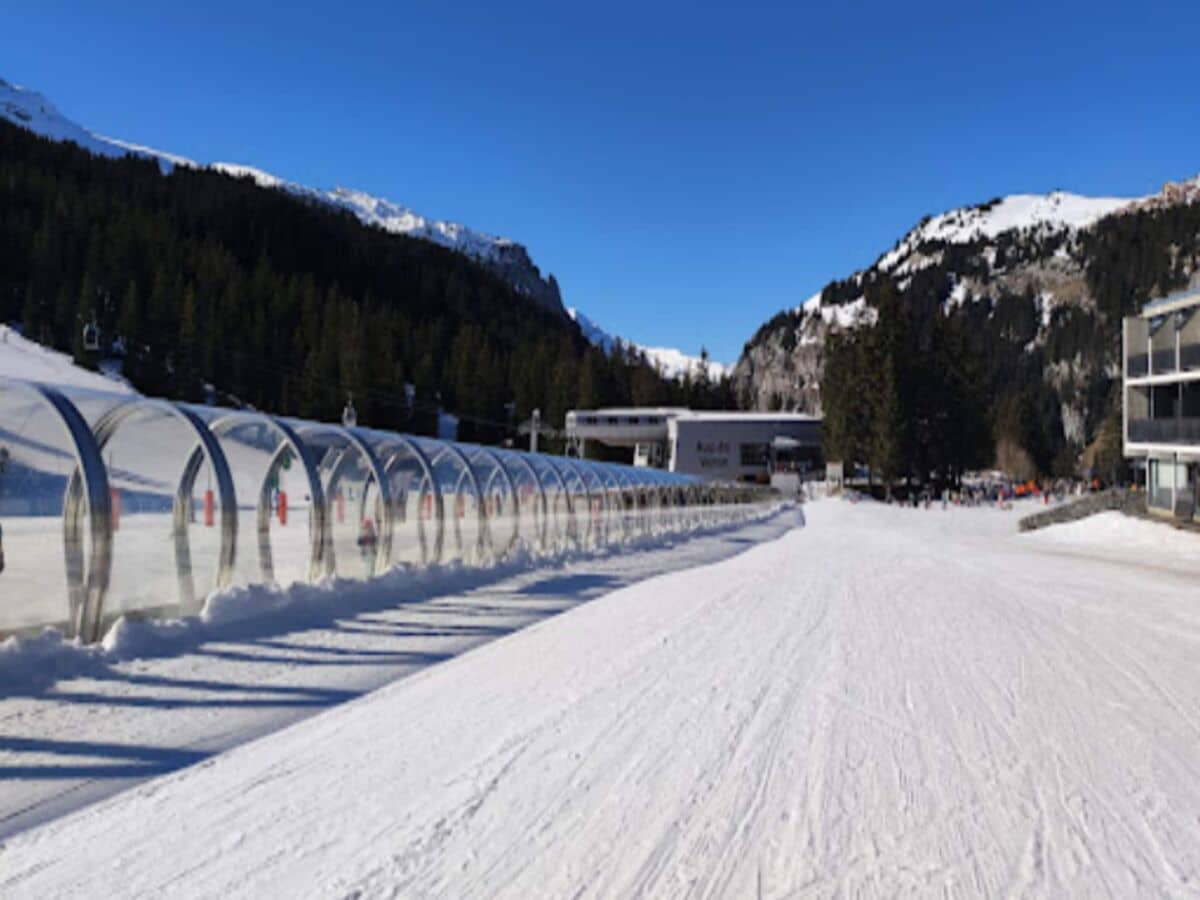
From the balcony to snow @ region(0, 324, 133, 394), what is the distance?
54.2 meters

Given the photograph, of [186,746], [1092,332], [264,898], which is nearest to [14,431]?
[186,746]

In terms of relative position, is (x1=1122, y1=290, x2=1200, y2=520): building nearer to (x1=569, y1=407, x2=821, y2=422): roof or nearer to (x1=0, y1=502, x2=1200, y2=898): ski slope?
(x1=0, y1=502, x2=1200, y2=898): ski slope

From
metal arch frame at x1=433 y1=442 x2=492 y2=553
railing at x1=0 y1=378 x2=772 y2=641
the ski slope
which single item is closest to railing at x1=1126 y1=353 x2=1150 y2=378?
the ski slope

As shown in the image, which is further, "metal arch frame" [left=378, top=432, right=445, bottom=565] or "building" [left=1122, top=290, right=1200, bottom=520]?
"building" [left=1122, top=290, right=1200, bottom=520]

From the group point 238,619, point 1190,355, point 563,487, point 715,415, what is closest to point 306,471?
point 238,619

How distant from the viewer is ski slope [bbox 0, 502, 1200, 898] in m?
3.36

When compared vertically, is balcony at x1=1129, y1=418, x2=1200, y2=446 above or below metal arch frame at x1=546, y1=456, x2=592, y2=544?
above

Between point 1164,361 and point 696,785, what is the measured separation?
37882 mm

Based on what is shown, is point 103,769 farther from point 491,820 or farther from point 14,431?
point 14,431

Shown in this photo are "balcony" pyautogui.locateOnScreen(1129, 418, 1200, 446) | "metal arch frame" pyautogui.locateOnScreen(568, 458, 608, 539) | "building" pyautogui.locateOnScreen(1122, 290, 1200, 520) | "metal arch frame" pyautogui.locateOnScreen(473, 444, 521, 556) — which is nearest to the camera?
"metal arch frame" pyautogui.locateOnScreen(473, 444, 521, 556)

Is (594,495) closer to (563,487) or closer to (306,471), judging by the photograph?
(563,487)

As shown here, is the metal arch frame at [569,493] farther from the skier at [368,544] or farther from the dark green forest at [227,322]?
the dark green forest at [227,322]

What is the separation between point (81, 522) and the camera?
6812mm

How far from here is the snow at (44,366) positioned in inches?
2142
